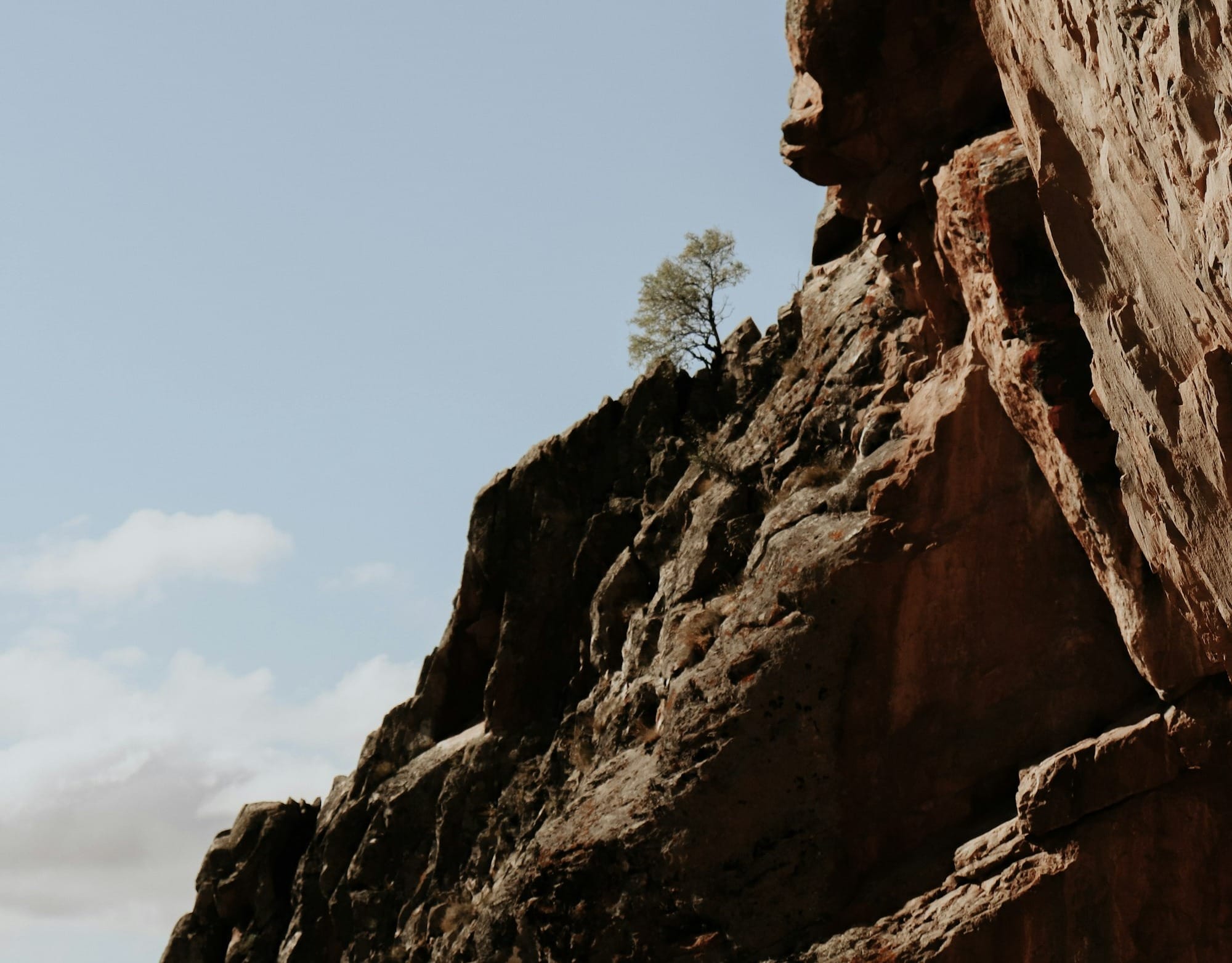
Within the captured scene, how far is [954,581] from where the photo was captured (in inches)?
586

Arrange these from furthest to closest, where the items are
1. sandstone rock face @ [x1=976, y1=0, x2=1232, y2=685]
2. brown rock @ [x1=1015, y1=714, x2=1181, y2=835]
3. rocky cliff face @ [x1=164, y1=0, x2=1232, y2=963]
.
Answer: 1. brown rock @ [x1=1015, y1=714, x2=1181, y2=835]
2. rocky cliff face @ [x1=164, y1=0, x2=1232, y2=963]
3. sandstone rock face @ [x1=976, y1=0, x2=1232, y2=685]

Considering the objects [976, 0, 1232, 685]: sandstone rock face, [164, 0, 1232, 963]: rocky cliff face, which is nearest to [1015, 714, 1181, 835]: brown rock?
[164, 0, 1232, 963]: rocky cliff face

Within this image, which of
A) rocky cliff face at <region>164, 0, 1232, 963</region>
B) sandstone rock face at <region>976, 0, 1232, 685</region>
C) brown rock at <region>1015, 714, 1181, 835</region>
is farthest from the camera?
brown rock at <region>1015, 714, 1181, 835</region>

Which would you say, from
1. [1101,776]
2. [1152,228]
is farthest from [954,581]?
[1152,228]

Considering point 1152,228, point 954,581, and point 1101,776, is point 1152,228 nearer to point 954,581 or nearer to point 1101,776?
point 1101,776

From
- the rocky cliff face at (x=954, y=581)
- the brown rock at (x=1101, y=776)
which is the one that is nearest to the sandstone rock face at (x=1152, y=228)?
the rocky cliff face at (x=954, y=581)

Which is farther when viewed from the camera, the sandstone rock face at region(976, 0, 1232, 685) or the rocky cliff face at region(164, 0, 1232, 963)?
the rocky cliff face at region(164, 0, 1232, 963)

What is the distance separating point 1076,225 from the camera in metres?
11.4

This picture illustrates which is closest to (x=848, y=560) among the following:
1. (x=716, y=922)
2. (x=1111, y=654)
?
(x=1111, y=654)

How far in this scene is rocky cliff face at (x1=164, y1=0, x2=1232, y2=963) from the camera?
10.2 meters

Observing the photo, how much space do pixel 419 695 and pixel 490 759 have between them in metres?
3.56

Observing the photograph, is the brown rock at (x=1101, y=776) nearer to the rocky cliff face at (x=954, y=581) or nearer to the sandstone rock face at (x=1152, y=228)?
the rocky cliff face at (x=954, y=581)

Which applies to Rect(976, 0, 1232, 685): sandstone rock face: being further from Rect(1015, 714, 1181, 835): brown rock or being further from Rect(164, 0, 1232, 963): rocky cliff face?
Rect(1015, 714, 1181, 835): brown rock

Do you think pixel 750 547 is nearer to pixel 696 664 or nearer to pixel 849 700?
pixel 696 664
